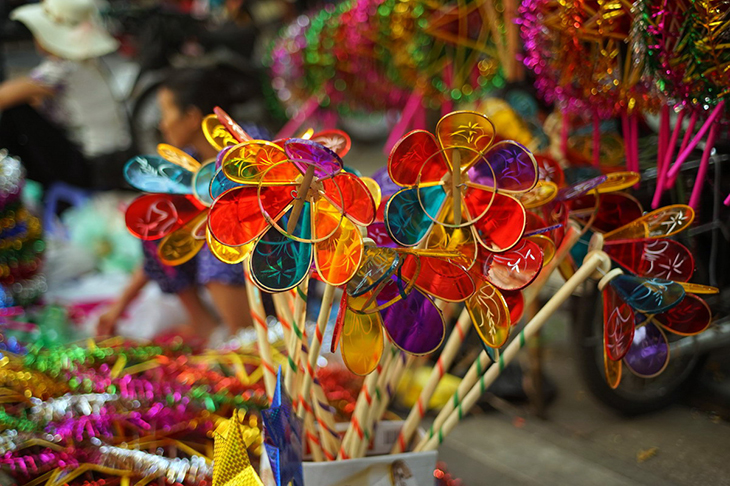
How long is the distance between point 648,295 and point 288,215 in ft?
1.33

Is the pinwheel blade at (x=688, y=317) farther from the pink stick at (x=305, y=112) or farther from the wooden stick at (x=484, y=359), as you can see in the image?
the pink stick at (x=305, y=112)

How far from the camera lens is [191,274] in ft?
6.16

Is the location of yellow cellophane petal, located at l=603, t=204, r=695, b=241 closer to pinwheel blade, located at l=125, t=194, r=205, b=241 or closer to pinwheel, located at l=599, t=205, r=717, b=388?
pinwheel, located at l=599, t=205, r=717, b=388

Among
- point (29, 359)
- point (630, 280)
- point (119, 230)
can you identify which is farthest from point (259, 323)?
point (119, 230)

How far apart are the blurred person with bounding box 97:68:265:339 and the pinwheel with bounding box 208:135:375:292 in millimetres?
957

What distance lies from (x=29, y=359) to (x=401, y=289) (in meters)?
0.91

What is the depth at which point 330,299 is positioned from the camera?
75cm

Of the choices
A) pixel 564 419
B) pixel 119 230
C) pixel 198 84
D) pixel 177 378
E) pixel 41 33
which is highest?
pixel 41 33

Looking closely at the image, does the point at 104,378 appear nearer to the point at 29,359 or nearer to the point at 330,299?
the point at 29,359

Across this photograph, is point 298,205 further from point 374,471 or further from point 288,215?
point 374,471

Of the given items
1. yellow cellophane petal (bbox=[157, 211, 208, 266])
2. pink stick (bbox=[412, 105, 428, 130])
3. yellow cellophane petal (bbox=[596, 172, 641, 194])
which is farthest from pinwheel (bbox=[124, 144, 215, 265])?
pink stick (bbox=[412, 105, 428, 130])

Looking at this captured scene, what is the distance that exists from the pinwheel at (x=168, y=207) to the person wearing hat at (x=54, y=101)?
1448mm

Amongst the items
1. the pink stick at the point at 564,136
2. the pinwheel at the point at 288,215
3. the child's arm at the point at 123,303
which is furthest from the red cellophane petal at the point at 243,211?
the child's arm at the point at 123,303

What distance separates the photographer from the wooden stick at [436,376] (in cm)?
82
